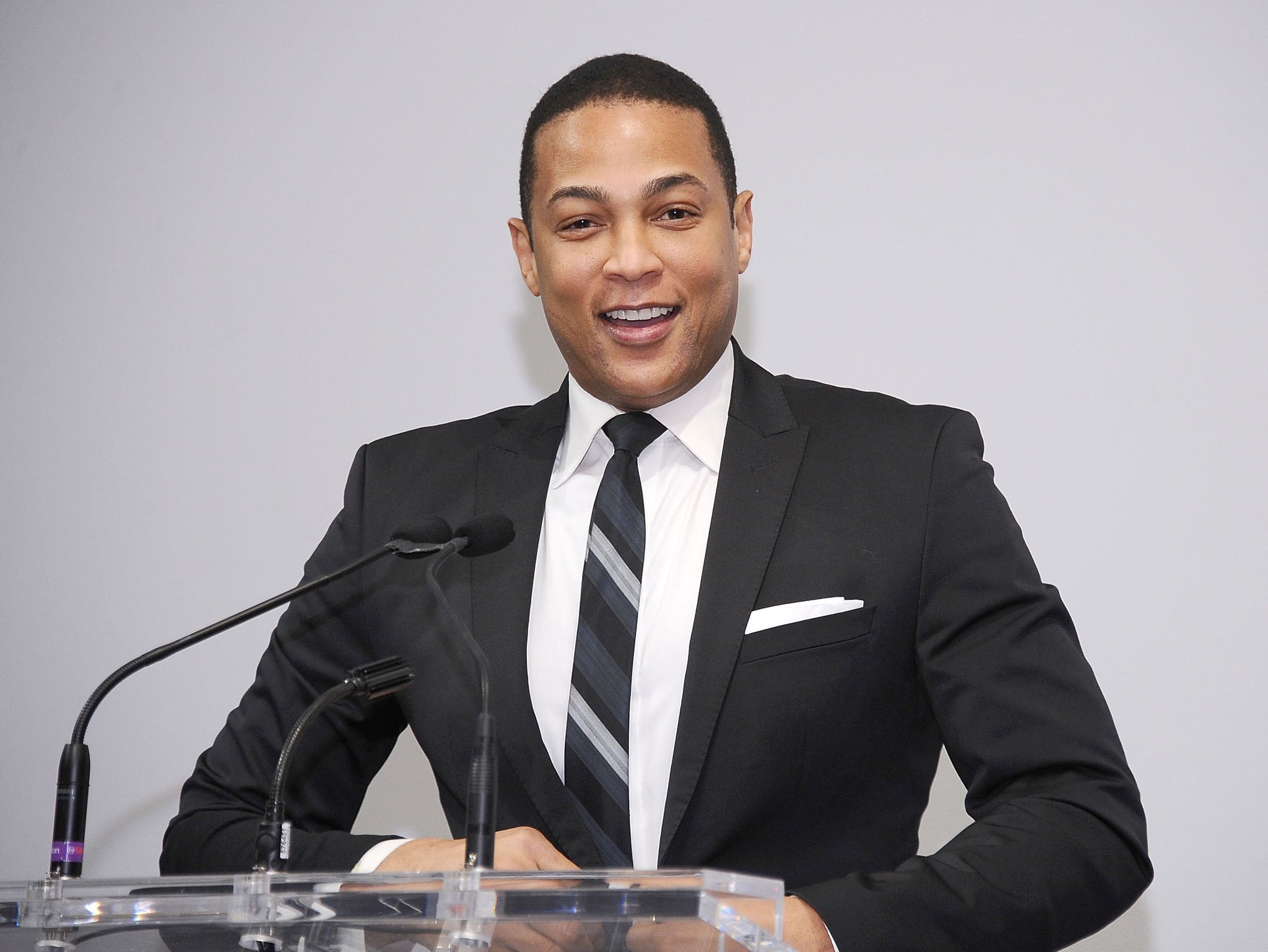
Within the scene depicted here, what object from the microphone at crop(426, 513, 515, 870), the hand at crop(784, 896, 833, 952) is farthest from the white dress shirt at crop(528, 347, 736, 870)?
the microphone at crop(426, 513, 515, 870)

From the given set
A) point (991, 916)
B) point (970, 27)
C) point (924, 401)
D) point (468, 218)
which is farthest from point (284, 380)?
point (991, 916)

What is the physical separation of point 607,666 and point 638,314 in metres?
0.56

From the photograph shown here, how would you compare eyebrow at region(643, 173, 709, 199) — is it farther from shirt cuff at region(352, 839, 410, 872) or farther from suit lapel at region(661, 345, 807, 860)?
shirt cuff at region(352, 839, 410, 872)

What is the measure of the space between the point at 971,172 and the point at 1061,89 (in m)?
0.24

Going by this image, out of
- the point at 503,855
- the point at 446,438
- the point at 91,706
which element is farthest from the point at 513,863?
the point at 446,438

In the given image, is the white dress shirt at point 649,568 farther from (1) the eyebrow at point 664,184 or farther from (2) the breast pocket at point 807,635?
(1) the eyebrow at point 664,184

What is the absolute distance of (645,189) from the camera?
2.09 meters

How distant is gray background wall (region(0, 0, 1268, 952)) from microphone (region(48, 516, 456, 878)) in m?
1.36

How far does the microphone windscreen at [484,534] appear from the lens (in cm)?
168

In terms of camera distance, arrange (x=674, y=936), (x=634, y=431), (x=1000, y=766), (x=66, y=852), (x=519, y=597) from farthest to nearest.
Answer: (x=634, y=431) < (x=519, y=597) < (x=1000, y=766) < (x=66, y=852) < (x=674, y=936)

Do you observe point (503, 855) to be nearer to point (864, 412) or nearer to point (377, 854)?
point (377, 854)

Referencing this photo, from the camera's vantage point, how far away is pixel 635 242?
2.09 m

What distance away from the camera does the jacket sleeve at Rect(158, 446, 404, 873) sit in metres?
2.10

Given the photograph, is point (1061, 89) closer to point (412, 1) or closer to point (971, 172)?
point (971, 172)
